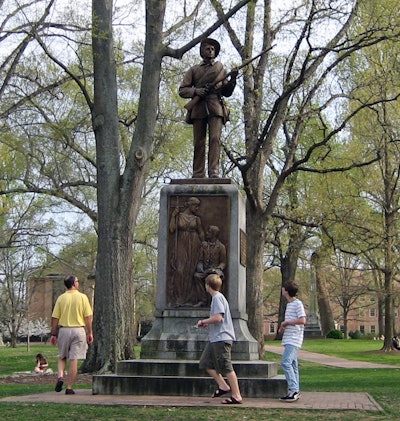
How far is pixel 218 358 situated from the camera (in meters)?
9.69

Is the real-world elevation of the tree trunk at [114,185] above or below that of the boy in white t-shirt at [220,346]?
above

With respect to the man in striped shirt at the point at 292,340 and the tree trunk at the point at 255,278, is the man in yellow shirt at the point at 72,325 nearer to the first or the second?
the man in striped shirt at the point at 292,340

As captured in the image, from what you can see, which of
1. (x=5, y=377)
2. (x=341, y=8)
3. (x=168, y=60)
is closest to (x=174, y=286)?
(x=5, y=377)

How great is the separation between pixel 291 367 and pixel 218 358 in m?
1.11

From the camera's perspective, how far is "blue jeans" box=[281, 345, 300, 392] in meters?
10.2

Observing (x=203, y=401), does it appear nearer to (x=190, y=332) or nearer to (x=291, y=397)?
(x=291, y=397)

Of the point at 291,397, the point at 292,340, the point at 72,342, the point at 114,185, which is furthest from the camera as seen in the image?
the point at 114,185

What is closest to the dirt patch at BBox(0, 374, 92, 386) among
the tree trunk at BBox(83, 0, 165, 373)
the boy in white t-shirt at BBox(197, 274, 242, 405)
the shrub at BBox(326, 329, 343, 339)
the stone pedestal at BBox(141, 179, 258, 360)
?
the tree trunk at BBox(83, 0, 165, 373)

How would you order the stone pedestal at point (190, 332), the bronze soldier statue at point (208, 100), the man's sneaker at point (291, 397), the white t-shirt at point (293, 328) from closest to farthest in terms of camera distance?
the man's sneaker at point (291, 397) → the white t-shirt at point (293, 328) → the stone pedestal at point (190, 332) → the bronze soldier statue at point (208, 100)

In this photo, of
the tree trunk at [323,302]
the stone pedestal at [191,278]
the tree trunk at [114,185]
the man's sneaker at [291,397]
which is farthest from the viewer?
the tree trunk at [323,302]

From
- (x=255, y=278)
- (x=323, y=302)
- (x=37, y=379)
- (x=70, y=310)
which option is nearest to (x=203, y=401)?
(x=70, y=310)

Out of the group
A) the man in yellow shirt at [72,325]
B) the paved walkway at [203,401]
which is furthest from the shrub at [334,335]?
the man in yellow shirt at [72,325]

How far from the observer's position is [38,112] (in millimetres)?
27703

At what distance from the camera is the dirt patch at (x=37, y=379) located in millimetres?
16500
